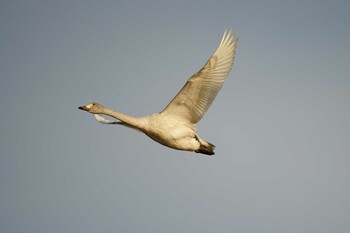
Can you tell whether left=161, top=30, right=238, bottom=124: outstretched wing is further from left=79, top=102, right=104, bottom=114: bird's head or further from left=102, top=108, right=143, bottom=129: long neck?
left=79, top=102, right=104, bottom=114: bird's head

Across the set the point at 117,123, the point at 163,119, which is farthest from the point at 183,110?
the point at 117,123

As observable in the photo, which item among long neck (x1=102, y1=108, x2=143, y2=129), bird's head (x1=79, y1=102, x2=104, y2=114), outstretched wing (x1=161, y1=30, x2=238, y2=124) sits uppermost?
outstretched wing (x1=161, y1=30, x2=238, y2=124)

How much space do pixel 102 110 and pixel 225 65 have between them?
404 cm

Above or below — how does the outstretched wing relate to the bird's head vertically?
above

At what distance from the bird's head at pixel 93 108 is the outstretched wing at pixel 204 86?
1987 millimetres

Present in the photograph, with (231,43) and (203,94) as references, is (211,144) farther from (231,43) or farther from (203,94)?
(231,43)

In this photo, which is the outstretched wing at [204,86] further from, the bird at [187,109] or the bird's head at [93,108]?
the bird's head at [93,108]

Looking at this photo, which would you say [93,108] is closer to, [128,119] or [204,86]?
[128,119]

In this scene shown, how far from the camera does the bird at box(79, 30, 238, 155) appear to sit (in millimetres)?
21609

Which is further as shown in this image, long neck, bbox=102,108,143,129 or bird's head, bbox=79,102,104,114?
bird's head, bbox=79,102,104,114

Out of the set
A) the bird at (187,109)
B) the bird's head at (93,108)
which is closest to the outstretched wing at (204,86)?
the bird at (187,109)

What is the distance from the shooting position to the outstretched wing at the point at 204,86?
851 inches

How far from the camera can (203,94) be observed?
71.5 ft

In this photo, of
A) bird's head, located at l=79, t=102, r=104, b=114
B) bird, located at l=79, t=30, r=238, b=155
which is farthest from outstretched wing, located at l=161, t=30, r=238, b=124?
bird's head, located at l=79, t=102, r=104, b=114
